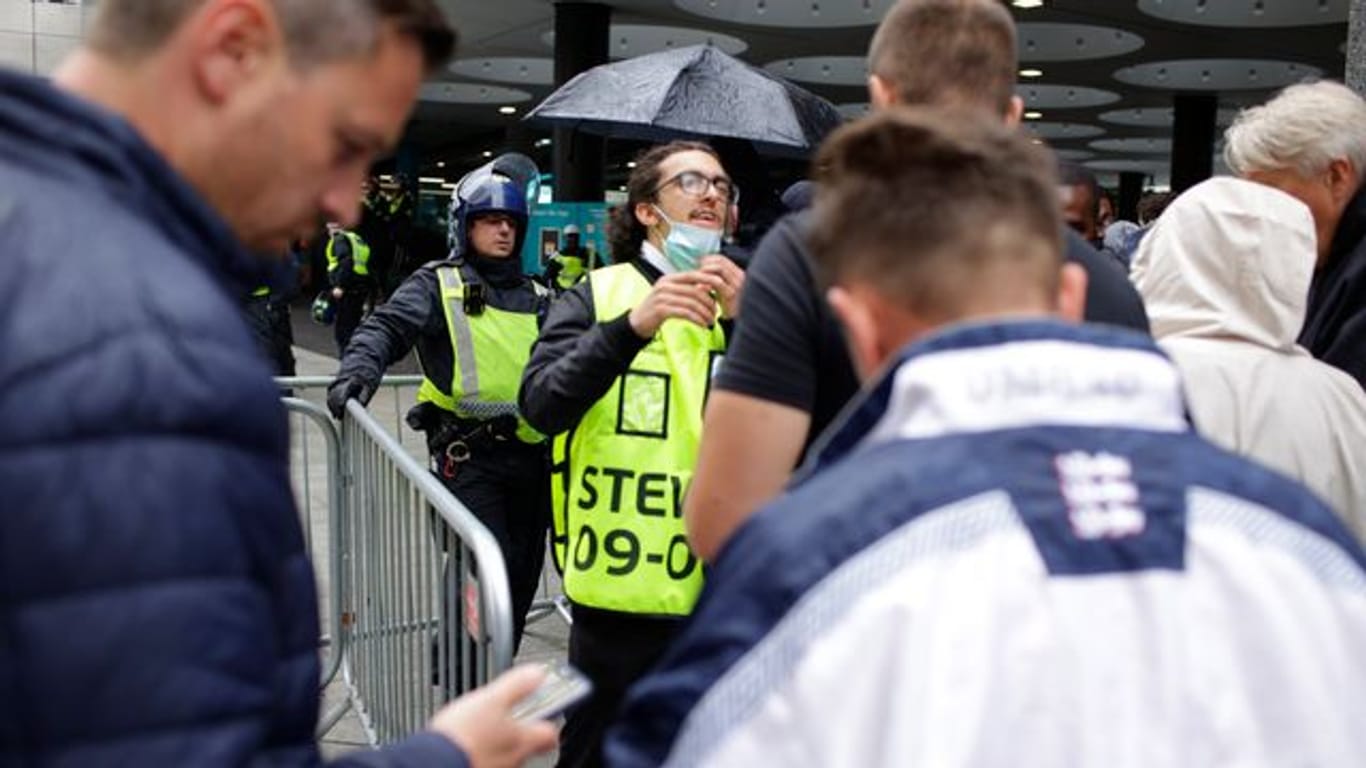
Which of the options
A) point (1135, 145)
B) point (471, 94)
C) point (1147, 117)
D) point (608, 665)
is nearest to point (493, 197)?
point (608, 665)

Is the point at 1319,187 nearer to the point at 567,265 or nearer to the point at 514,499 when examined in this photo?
the point at 514,499

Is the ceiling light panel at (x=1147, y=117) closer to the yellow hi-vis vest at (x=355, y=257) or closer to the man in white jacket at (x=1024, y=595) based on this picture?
the yellow hi-vis vest at (x=355, y=257)

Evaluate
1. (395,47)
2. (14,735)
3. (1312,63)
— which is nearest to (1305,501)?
(395,47)

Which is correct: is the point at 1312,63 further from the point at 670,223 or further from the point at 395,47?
the point at 395,47

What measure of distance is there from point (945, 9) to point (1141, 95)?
20682mm

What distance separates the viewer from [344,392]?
4371 mm

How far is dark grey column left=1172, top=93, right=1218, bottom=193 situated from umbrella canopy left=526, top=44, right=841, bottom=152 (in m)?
17.8

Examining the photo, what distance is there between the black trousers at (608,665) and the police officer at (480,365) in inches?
54.6

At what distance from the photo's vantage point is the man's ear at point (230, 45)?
1.14 meters

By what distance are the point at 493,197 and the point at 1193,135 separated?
18.6m

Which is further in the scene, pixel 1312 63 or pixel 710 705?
pixel 1312 63

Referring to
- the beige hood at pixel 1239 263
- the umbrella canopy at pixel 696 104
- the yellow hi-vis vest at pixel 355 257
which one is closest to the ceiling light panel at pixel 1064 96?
the yellow hi-vis vest at pixel 355 257

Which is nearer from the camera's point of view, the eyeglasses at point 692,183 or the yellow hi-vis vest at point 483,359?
the eyeglasses at point 692,183

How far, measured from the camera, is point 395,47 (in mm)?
1244
